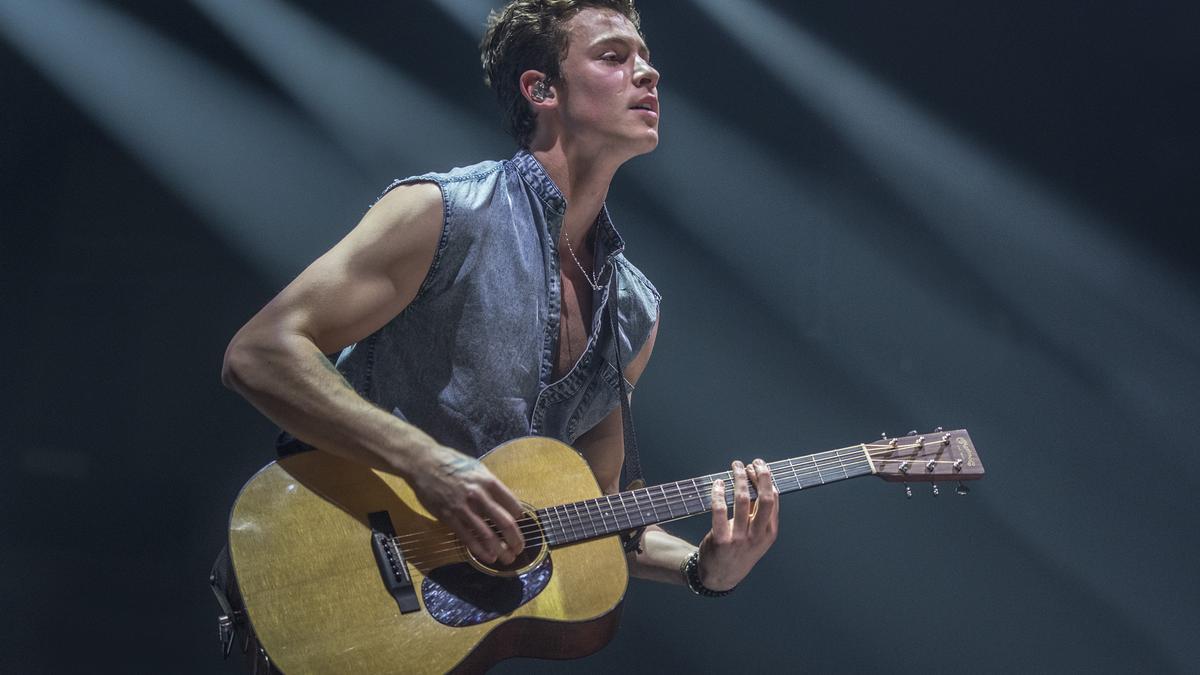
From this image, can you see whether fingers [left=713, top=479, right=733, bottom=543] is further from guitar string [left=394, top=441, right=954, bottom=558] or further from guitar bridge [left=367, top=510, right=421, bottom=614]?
guitar bridge [left=367, top=510, right=421, bottom=614]

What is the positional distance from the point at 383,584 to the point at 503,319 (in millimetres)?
736

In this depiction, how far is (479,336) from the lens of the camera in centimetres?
234

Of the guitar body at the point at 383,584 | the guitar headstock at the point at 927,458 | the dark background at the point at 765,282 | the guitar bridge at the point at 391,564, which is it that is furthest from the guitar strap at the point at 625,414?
the dark background at the point at 765,282

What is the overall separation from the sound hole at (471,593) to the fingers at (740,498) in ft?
1.70

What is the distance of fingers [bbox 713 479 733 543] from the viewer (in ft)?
7.41

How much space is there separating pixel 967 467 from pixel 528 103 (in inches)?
62.3

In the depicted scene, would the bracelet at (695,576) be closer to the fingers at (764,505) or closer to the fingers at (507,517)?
the fingers at (764,505)

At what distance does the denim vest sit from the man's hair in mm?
389

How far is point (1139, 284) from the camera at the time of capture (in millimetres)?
4172

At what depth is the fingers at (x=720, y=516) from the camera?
2258 millimetres

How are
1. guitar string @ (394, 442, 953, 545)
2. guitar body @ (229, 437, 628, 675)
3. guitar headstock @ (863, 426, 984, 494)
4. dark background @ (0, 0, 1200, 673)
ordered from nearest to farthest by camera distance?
guitar body @ (229, 437, 628, 675) → guitar string @ (394, 442, 953, 545) → guitar headstock @ (863, 426, 984, 494) → dark background @ (0, 0, 1200, 673)

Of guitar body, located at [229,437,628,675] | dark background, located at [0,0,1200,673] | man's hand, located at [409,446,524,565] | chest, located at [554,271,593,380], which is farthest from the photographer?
dark background, located at [0,0,1200,673]

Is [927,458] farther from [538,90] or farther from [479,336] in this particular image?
[538,90]

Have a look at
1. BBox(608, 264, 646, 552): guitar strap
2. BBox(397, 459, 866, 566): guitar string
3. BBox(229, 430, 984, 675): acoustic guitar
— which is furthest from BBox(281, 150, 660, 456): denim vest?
BBox(397, 459, 866, 566): guitar string
